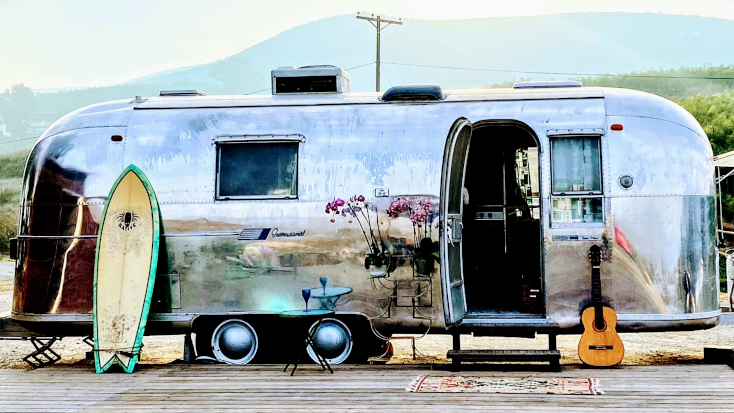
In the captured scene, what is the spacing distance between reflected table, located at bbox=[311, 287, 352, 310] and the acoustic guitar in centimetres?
247

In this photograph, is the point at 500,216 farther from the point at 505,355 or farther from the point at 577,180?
the point at 505,355

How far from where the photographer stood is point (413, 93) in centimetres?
884

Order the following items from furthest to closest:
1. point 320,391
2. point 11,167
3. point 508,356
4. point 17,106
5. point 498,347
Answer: point 17,106, point 11,167, point 498,347, point 508,356, point 320,391

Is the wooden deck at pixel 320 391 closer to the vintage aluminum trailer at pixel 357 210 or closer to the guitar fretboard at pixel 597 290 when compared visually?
the guitar fretboard at pixel 597 290

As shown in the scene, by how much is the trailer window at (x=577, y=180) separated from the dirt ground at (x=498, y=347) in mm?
2314

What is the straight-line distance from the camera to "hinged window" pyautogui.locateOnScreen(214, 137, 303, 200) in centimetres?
867

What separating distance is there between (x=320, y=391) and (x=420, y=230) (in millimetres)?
2134

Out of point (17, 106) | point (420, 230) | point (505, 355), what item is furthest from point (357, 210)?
point (17, 106)

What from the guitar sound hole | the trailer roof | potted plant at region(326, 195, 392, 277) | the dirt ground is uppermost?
the trailer roof

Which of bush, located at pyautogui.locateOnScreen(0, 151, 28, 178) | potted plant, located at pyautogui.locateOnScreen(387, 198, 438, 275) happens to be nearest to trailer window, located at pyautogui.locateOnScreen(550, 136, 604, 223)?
potted plant, located at pyautogui.locateOnScreen(387, 198, 438, 275)

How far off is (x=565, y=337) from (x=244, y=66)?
623ft

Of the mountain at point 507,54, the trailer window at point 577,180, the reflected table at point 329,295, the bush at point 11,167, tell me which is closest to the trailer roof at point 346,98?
the trailer window at point 577,180

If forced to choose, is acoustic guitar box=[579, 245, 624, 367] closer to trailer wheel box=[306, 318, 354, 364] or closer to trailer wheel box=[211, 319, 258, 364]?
trailer wheel box=[306, 318, 354, 364]

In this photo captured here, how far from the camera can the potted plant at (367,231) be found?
8469mm
